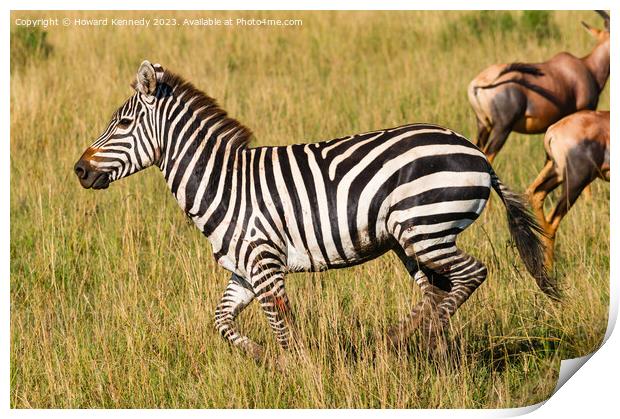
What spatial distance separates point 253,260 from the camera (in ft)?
17.4

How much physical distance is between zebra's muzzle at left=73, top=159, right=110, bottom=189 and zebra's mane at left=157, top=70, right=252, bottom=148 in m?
0.61

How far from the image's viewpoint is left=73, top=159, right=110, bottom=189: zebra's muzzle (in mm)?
5496

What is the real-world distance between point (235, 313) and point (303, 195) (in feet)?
2.89

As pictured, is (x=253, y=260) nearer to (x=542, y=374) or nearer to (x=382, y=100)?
(x=542, y=374)

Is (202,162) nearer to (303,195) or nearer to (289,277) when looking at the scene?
(303,195)

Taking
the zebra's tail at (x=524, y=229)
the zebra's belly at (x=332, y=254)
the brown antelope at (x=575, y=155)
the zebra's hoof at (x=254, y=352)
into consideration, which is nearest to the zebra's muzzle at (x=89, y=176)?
the zebra's belly at (x=332, y=254)

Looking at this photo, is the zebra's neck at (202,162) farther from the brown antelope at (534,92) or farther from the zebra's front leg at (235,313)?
the brown antelope at (534,92)

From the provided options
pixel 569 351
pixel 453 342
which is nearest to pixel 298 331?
pixel 453 342

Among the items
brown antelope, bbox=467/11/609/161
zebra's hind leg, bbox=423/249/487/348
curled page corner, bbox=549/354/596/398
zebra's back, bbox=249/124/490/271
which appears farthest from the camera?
brown antelope, bbox=467/11/609/161

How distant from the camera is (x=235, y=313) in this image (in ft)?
18.5

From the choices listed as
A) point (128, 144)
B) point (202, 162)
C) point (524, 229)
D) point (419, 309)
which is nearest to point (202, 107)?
point (202, 162)

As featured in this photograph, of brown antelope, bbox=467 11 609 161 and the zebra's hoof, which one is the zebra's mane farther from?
brown antelope, bbox=467 11 609 161

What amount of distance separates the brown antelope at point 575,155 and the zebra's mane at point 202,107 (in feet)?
9.30

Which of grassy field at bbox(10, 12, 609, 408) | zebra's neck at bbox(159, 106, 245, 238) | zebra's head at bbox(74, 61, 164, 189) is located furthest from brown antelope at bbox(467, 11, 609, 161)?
zebra's head at bbox(74, 61, 164, 189)
